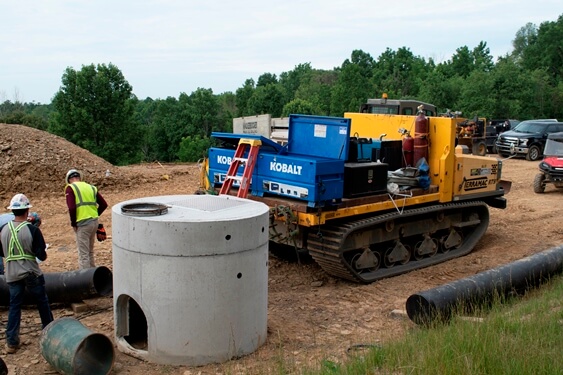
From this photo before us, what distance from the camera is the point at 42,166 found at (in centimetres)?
1789

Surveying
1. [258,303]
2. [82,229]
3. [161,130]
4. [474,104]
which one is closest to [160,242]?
[258,303]

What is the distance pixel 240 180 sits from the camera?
9.88 meters

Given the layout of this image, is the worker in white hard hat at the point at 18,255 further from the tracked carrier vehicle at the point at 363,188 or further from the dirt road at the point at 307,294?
the tracked carrier vehicle at the point at 363,188

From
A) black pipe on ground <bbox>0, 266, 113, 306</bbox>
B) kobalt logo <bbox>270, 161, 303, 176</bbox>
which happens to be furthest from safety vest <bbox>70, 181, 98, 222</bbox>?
kobalt logo <bbox>270, 161, 303, 176</bbox>

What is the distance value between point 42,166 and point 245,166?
32.8 feet

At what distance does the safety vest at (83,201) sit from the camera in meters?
9.48

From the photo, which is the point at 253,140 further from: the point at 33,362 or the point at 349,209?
the point at 33,362

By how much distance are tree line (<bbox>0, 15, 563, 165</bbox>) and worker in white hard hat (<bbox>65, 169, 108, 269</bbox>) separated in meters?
34.5

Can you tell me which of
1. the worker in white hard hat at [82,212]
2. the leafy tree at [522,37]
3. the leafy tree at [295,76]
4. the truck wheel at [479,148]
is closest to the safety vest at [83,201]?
the worker in white hard hat at [82,212]

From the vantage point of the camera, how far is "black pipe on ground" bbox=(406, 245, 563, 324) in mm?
7750

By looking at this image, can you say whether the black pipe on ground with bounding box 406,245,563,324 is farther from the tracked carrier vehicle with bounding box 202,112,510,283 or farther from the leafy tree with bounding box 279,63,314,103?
the leafy tree with bounding box 279,63,314,103

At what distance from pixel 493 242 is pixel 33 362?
928cm

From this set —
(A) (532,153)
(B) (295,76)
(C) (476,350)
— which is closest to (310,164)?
(C) (476,350)

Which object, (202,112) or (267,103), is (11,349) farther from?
(202,112)
